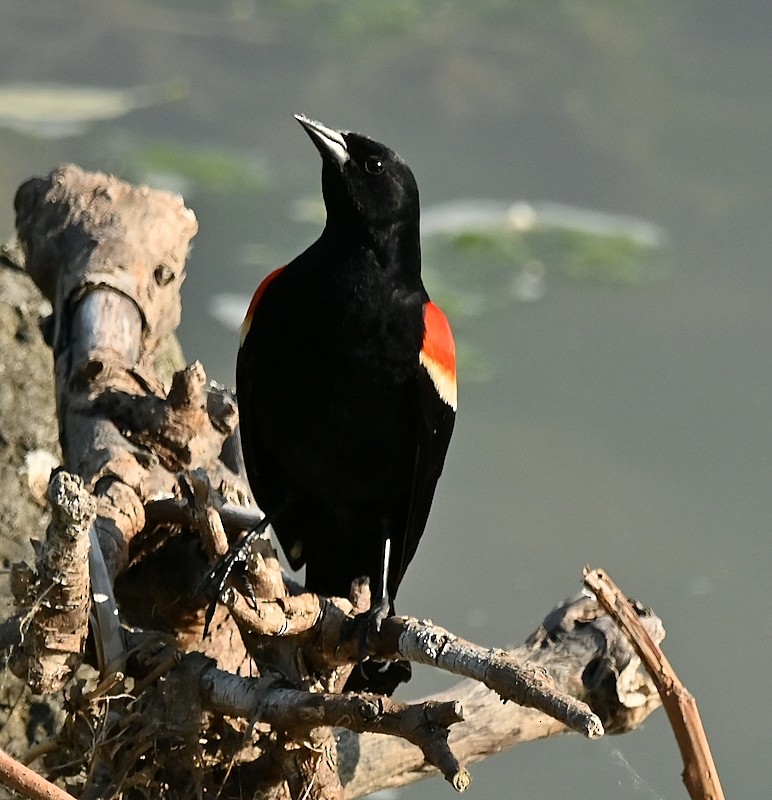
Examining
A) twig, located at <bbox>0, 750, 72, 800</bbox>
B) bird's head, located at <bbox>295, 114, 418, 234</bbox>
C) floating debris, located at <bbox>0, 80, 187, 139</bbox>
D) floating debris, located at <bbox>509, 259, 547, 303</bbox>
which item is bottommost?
twig, located at <bbox>0, 750, 72, 800</bbox>

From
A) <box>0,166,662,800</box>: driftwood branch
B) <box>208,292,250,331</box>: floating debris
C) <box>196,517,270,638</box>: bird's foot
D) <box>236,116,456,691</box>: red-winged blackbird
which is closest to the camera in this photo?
<box>0,166,662,800</box>: driftwood branch

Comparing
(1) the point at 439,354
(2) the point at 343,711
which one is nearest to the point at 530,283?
(1) the point at 439,354

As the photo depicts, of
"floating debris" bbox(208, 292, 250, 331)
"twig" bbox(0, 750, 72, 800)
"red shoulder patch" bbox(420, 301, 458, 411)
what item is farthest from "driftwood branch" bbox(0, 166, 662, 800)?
"floating debris" bbox(208, 292, 250, 331)

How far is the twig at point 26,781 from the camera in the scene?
168cm

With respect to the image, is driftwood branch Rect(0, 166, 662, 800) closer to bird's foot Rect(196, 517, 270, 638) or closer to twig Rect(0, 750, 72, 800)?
bird's foot Rect(196, 517, 270, 638)

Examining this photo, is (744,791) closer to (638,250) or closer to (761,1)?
(638,250)

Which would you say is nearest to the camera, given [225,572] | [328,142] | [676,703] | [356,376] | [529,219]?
[676,703]

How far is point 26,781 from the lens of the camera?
5.55 feet

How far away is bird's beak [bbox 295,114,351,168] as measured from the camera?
260 centimetres

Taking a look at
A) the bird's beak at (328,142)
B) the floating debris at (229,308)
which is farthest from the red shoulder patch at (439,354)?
the floating debris at (229,308)

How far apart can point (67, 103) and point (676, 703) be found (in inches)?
207

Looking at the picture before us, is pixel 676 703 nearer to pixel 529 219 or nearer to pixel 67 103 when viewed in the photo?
pixel 529 219

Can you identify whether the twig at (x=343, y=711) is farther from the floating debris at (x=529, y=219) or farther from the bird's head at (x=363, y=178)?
the floating debris at (x=529, y=219)

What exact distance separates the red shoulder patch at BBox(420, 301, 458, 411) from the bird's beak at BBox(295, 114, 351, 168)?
345 millimetres
